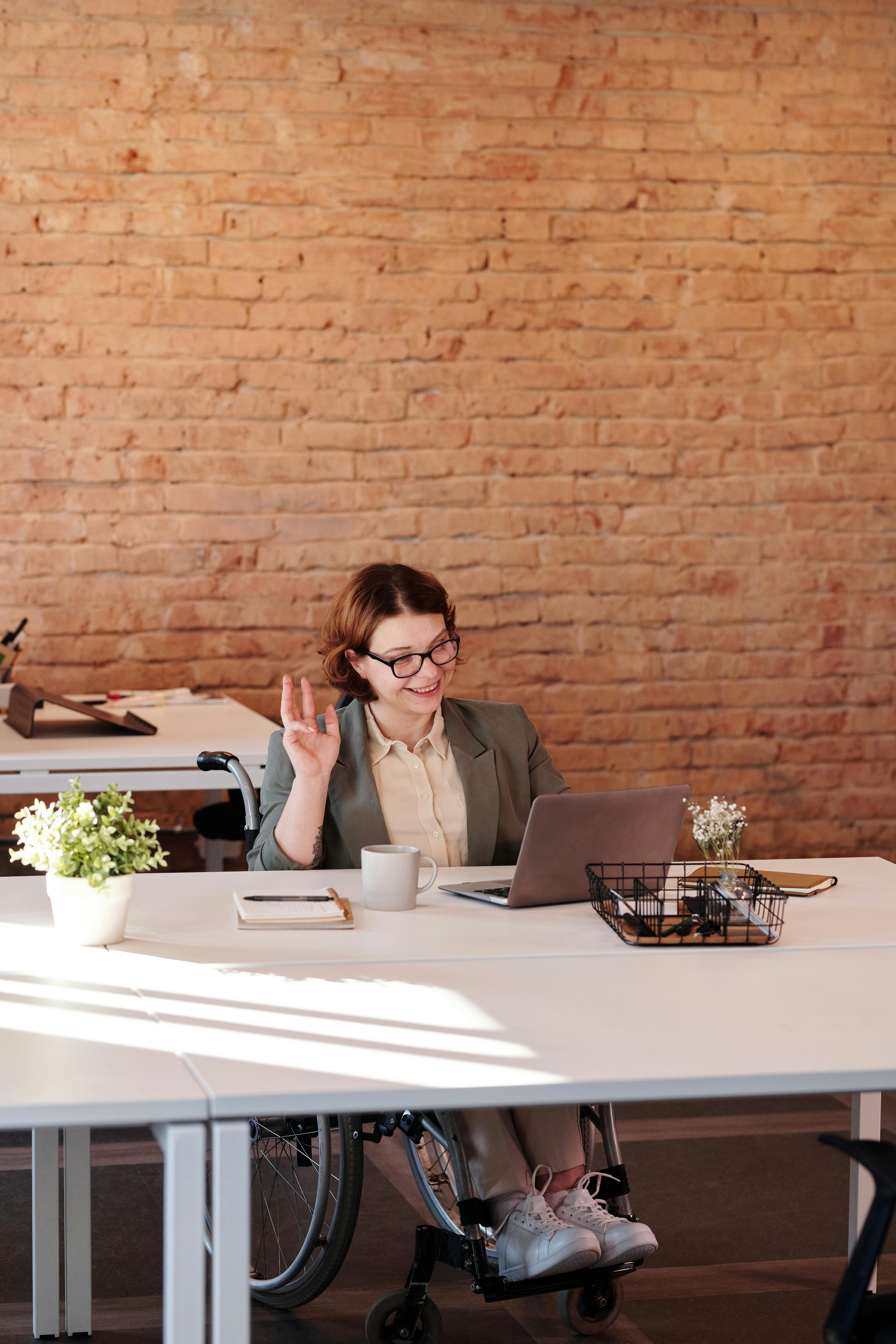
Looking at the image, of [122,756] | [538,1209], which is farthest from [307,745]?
[122,756]

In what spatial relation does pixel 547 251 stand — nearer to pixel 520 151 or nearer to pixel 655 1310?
pixel 520 151

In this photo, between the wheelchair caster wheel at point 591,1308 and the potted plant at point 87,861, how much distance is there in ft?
3.05

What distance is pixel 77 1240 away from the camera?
2059 millimetres

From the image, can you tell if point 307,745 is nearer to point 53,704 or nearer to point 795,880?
point 795,880

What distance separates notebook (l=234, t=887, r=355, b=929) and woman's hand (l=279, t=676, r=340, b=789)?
23cm

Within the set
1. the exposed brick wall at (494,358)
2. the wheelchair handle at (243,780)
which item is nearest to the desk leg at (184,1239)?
the wheelchair handle at (243,780)

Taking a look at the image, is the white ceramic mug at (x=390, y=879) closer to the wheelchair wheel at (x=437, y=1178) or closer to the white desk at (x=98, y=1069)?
the wheelchair wheel at (x=437, y=1178)

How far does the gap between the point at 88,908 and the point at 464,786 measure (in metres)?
0.81

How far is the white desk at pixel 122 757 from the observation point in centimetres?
306

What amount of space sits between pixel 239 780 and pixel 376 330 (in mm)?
2843

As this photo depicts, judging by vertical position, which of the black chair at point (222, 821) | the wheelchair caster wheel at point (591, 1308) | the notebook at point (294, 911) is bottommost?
the wheelchair caster wheel at point (591, 1308)

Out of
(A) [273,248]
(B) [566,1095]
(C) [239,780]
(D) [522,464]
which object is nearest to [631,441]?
(D) [522,464]

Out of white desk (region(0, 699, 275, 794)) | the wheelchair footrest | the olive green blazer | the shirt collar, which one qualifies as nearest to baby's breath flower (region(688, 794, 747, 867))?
the olive green blazer

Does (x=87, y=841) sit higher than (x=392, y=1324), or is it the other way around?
(x=87, y=841)
